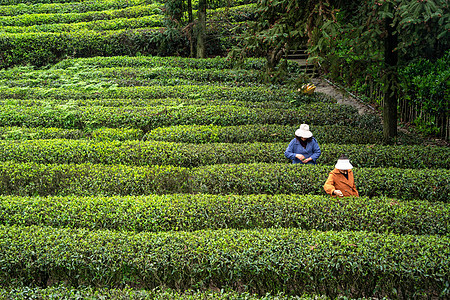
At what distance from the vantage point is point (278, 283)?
4.34m

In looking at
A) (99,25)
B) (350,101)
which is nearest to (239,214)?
(350,101)

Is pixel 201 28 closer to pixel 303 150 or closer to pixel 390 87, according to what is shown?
pixel 390 87

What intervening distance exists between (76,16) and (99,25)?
3.27 m

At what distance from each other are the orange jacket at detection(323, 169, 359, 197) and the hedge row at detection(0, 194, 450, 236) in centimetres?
25

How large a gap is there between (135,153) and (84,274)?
3949 mm

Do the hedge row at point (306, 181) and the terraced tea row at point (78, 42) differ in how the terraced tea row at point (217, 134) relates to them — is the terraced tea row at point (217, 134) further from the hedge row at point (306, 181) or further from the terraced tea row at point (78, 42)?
the terraced tea row at point (78, 42)

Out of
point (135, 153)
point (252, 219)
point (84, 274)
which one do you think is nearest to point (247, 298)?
point (252, 219)

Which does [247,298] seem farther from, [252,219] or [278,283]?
[252,219]

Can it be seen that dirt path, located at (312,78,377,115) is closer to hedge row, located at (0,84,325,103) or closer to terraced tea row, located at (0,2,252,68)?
hedge row, located at (0,84,325,103)

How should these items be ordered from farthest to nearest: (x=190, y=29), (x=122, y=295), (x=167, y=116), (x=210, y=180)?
(x=190, y=29)
(x=167, y=116)
(x=210, y=180)
(x=122, y=295)

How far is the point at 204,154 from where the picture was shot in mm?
8078

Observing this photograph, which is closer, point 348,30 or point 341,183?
point 341,183

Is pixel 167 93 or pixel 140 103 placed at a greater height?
pixel 167 93

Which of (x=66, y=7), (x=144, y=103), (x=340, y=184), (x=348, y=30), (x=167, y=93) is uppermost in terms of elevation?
(x=66, y=7)
